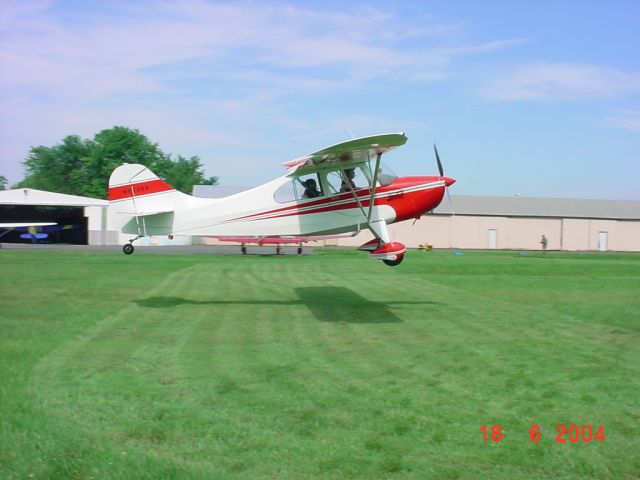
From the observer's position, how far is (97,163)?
83.4 m

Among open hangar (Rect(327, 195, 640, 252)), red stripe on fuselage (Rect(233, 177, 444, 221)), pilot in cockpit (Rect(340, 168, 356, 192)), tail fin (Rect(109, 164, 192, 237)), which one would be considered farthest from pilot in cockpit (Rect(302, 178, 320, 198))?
open hangar (Rect(327, 195, 640, 252))

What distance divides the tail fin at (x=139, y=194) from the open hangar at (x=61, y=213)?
35.0 meters

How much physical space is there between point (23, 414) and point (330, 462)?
3501 millimetres

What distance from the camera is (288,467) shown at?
236 inches

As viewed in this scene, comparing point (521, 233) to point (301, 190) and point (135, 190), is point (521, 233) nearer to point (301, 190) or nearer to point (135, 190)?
point (301, 190)

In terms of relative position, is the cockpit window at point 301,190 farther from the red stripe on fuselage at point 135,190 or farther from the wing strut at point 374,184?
the red stripe on fuselage at point 135,190

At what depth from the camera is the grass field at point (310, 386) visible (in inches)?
242

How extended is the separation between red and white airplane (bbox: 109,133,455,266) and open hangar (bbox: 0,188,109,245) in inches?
1390

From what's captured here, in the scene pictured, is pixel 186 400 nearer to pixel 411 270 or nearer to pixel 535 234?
pixel 411 270

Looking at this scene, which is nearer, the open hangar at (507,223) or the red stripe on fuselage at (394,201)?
the red stripe on fuselage at (394,201)

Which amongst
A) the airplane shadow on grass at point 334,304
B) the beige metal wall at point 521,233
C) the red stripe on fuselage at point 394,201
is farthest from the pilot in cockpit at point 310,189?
the beige metal wall at point 521,233

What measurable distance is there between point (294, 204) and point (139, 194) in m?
3.91

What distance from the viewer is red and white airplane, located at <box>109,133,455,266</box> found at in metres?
15.5

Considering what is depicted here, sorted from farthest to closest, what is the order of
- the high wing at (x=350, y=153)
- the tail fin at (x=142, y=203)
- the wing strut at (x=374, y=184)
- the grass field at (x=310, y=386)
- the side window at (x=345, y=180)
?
the tail fin at (x=142, y=203) < the side window at (x=345, y=180) < the wing strut at (x=374, y=184) < the high wing at (x=350, y=153) < the grass field at (x=310, y=386)
